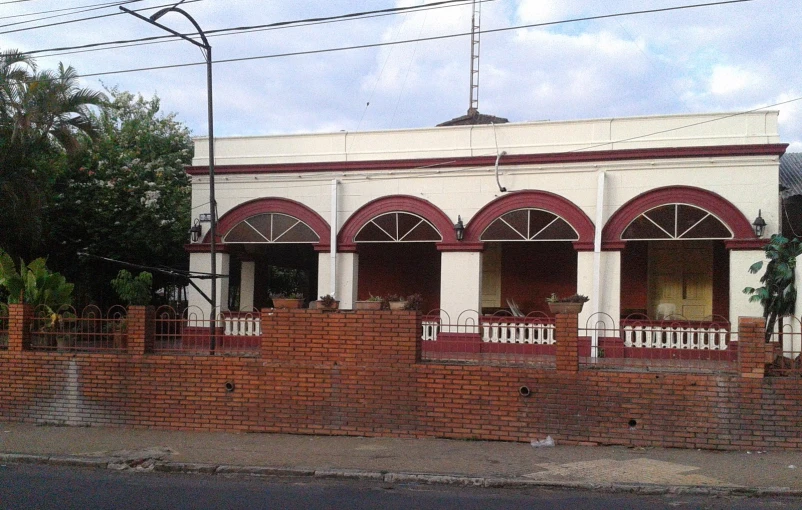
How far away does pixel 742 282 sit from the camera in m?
15.5

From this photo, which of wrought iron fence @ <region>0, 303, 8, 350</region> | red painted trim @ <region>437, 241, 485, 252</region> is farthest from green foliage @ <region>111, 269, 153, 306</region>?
red painted trim @ <region>437, 241, 485, 252</region>

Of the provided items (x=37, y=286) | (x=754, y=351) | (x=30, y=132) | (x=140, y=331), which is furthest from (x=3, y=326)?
(x=754, y=351)

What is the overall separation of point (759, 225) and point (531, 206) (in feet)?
14.8

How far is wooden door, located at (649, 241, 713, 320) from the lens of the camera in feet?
61.0

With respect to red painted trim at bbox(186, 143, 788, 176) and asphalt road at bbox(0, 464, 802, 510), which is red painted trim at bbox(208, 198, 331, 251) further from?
asphalt road at bbox(0, 464, 802, 510)

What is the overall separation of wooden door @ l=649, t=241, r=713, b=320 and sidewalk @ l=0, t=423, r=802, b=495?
9332 millimetres

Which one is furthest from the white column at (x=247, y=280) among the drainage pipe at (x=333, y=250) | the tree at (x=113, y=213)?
the drainage pipe at (x=333, y=250)

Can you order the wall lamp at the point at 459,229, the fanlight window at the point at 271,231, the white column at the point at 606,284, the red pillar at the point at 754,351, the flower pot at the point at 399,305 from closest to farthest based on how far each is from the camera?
the red pillar at the point at 754,351, the flower pot at the point at 399,305, the white column at the point at 606,284, the wall lamp at the point at 459,229, the fanlight window at the point at 271,231

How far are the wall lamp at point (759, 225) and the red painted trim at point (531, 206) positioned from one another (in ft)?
10.2

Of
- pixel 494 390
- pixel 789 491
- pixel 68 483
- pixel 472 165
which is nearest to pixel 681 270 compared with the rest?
pixel 472 165

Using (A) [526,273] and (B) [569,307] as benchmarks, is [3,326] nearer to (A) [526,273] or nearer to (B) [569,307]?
(B) [569,307]

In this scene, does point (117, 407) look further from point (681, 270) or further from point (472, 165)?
point (681, 270)

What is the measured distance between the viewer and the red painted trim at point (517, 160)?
15570 millimetres

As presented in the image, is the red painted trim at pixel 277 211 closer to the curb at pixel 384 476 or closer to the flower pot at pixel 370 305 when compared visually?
the flower pot at pixel 370 305
